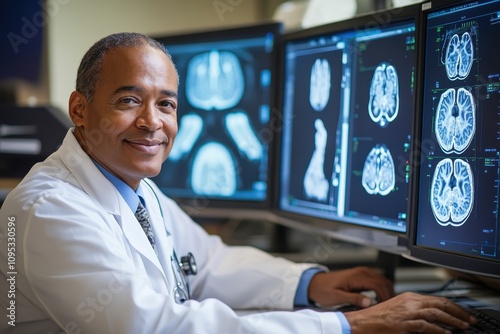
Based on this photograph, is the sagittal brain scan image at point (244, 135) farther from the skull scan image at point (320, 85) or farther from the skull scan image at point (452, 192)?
the skull scan image at point (452, 192)

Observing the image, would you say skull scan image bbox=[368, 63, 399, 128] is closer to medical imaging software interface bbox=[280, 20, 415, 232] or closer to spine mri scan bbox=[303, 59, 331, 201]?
medical imaging software interface bbox=[280, 20, 415, 232]

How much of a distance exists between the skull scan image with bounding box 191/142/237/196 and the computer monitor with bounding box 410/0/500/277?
0.68m

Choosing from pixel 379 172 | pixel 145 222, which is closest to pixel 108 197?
pixel 145 222

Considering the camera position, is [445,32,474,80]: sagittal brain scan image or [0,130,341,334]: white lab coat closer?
[0,130,341,334]: white lab coat

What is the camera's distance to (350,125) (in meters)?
1.37

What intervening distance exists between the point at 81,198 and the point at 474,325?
0.69 meters

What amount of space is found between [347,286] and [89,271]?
0.61 m

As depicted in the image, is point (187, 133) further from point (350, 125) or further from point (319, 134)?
point (350, 125)

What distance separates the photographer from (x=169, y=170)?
1815mm

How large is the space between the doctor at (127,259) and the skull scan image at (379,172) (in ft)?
0.65

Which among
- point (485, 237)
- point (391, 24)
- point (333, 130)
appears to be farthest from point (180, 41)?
point (485, 237)
